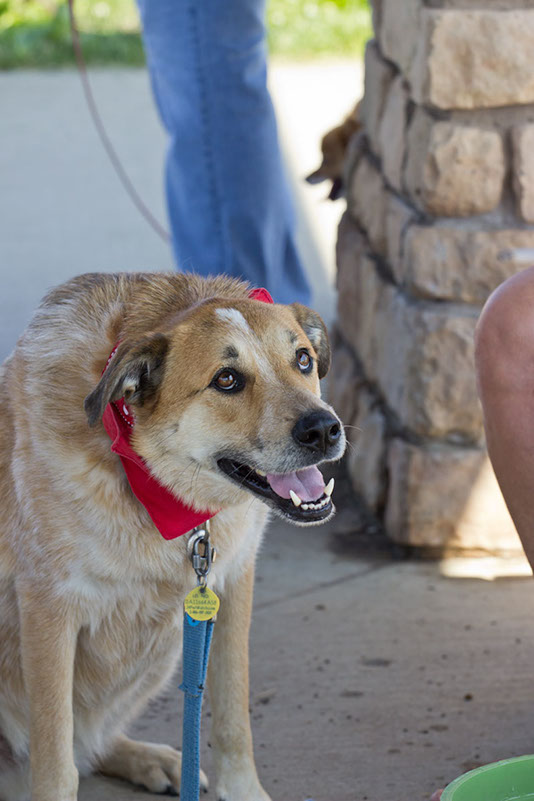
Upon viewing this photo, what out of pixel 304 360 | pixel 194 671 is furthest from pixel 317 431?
pixel 194 671

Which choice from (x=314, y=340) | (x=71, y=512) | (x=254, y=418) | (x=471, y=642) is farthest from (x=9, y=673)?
(x=471, y=642)

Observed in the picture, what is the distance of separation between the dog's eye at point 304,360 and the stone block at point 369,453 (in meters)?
1.36

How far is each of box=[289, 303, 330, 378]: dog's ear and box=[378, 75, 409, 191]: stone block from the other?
116 cm

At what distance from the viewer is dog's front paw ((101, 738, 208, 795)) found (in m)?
2.54

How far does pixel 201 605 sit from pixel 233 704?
1.34 ft

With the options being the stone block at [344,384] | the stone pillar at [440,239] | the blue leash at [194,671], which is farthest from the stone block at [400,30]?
the blue leash at [194,671]

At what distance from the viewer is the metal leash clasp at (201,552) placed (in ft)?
7.23

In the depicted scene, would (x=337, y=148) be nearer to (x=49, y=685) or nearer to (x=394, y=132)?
(x=394, y=132)

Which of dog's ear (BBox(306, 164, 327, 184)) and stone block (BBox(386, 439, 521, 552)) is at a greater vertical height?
dog's ear (BBox(306, 164, 327, 184))

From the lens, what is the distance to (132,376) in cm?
205

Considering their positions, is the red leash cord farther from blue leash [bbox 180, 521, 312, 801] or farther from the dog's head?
blue leash [bbox 180, 521, 312, 801]

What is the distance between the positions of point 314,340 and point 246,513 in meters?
0.40

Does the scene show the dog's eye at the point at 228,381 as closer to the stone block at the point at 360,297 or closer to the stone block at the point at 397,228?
the stone block at the point at 397,228

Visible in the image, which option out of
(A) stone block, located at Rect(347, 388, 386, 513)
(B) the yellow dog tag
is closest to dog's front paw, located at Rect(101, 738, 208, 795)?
(B) the yellow dog tag
